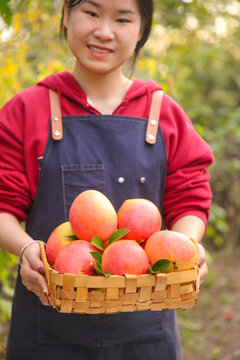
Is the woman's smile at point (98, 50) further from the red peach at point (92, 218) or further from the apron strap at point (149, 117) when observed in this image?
the red peach at point (92, 218)

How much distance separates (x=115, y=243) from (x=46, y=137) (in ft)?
1.87

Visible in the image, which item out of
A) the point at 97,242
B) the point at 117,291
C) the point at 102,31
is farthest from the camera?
the point at 102,31

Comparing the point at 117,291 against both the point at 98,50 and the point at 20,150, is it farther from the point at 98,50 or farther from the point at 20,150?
the point at 98,50

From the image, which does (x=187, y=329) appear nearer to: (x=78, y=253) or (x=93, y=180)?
(x=93, y=180)

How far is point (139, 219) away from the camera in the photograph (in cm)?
129

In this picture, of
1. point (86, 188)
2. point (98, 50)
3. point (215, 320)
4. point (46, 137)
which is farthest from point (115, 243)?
point (215, 320)

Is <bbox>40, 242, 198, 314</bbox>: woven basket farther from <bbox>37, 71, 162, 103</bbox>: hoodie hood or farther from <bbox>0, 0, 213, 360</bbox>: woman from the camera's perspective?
<bbox>37, 71, 162, 103</bbox>: hoodie hood

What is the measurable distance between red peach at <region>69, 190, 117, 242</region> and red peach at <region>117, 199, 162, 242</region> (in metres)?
0.03

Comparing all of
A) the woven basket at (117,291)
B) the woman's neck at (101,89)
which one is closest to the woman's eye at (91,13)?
the woman's neck at (101,89)

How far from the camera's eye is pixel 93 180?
5.41ft

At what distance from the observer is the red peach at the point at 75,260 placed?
1.19 m

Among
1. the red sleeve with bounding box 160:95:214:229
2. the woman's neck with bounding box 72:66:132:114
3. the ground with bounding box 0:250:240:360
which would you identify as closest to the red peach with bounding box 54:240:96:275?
the red sleeve with bounding box 160:95:214:229

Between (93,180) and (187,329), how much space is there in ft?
8.38

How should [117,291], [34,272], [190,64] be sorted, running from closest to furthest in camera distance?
1. [117,291]
2. [34,272]
3. [190,64]
